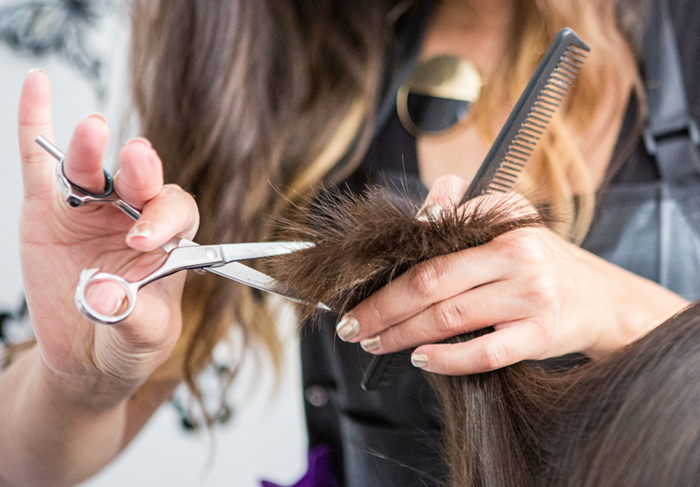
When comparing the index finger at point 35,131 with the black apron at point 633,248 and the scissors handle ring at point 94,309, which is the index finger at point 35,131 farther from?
the black apron at point 633,248

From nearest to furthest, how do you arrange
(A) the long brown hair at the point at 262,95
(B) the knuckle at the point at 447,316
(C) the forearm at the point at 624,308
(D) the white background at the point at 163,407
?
(B) the knuckle at the point at 447,316 → (C) the forearm at the point at 624,308 → (A) the long brown hair at the point at 262,95 → (D) the white background at the point at 163,407

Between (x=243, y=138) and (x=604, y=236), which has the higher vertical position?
(x=604, y=236)

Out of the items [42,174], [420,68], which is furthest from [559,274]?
[420,68]

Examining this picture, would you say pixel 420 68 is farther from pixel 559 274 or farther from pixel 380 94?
pixel 559 274

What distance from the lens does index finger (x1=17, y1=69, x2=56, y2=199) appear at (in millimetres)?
496

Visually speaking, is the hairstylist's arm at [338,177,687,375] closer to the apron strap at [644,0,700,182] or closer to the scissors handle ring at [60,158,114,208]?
the scissors handle ring at [60,158,114,208]

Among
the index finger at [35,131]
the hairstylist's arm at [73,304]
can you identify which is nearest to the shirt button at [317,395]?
the hairstylist's arm at [73,304]

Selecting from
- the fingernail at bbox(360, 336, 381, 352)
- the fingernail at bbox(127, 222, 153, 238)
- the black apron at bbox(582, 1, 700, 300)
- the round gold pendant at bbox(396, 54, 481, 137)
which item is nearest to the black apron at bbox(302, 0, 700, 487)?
the black apron at bbox(582, 1, 700, 300)

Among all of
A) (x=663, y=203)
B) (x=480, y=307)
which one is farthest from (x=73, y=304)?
(x=663, y=203)

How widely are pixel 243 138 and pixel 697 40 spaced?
0.89 m

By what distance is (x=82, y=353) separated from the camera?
0.57 metres

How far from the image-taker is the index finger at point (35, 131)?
0.50m

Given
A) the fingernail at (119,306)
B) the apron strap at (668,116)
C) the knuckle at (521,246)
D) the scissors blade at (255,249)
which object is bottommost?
the fingernail at (119,306)

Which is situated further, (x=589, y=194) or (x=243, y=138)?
(x=243, y=138)
